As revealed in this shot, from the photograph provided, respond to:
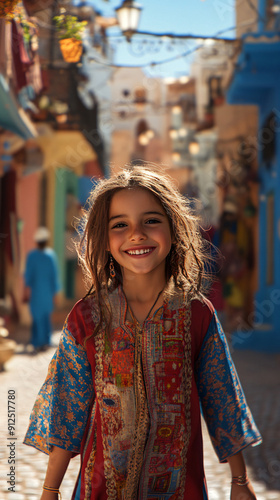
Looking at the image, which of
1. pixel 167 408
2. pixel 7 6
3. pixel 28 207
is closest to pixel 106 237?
pixel 167 408

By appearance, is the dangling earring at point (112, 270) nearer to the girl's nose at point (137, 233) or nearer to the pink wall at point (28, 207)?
the girl's nose at point (137, 233)

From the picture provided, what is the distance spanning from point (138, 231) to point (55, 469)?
791 mm

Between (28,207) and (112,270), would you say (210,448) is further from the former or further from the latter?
(28,207)

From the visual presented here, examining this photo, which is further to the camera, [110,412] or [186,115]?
[186,115]

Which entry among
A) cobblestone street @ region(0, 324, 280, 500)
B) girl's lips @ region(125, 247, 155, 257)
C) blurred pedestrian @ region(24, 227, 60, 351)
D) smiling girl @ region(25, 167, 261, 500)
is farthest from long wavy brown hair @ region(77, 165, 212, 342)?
blurred pedestrian @ region(24, 227, 60, 351)

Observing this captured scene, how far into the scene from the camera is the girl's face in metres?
2.11

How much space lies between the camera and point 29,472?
3.78 meters

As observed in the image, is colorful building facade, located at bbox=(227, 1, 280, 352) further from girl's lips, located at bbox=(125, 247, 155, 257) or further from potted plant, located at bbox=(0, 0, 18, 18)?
girl's lips, located at bbox=(125, 247, 155, 257)

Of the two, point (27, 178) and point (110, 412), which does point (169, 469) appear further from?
point (27, 178)

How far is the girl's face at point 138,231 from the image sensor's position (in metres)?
2.11

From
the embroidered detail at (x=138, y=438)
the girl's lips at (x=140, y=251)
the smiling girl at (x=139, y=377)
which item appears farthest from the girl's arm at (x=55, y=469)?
the girl's lips at (x=140, y=251)

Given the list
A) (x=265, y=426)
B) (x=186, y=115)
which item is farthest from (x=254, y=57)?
(x=186, y=115)

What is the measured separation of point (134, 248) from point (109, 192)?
216 mm

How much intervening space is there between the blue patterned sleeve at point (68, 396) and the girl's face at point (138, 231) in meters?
0.31
